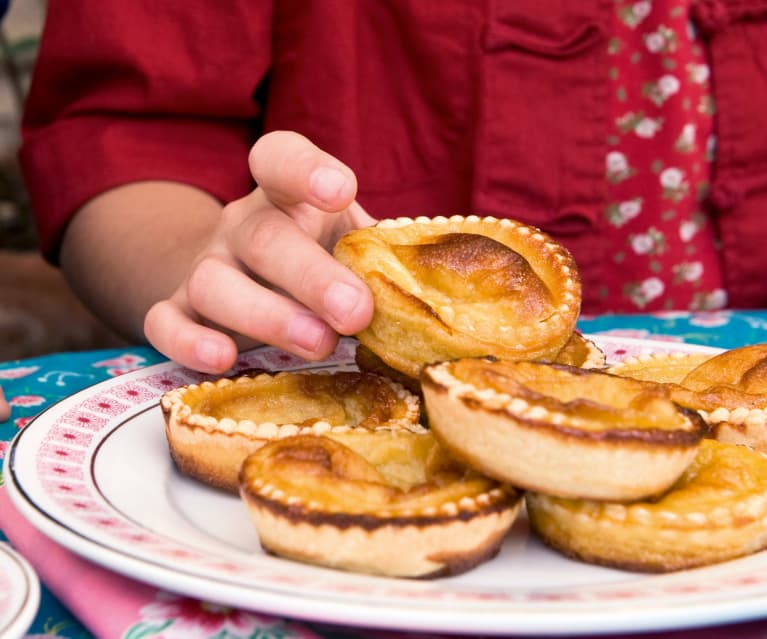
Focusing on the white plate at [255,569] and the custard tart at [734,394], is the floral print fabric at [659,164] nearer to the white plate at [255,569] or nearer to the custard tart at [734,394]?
the custard tart at [734,394]

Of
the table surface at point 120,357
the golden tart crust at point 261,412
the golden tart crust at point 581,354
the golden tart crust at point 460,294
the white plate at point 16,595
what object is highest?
the golden tart crust at point 460,294

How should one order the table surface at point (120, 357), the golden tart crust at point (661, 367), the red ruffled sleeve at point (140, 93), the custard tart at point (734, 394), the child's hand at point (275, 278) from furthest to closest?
1. the red ruffled sleeve at point (140, 93)
2. the table surface at point (120, 357)
3. the golden tart crust at point (661, 367)
4. the child's hand at point (275, 278)
5. the custard tart at point (734, 394)

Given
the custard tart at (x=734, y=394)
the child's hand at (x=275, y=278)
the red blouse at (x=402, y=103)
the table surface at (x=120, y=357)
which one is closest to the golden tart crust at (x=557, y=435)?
the custard tart at (x=734, y=394)

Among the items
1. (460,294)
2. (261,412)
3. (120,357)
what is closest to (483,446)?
(460,294)

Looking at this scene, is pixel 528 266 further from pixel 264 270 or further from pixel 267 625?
pixel 267 625

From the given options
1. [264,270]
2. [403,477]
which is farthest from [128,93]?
[403,477]

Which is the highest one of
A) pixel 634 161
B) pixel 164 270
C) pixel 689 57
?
pixel 689 57
